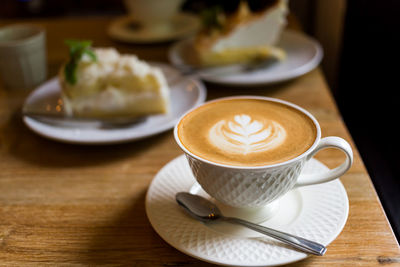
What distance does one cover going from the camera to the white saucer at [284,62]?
1.29m

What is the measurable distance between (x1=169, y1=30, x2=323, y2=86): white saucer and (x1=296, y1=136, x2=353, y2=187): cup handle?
0.60 metres

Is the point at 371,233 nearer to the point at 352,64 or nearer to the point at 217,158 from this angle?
the point at 217,158

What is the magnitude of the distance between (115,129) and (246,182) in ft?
1.76

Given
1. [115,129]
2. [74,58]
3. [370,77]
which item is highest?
[74,58]

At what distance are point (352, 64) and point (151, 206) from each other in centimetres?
117

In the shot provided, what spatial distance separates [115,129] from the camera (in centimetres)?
110

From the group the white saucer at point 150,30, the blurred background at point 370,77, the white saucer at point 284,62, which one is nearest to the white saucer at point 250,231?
the blurred background at point 370,77

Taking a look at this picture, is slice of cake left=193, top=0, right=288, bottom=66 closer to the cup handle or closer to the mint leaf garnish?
the mint leaf garnish

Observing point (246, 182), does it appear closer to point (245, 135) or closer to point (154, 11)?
point (245, 135)

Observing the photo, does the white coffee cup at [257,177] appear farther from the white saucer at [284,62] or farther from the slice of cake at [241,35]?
the slice of cake at [241,35]

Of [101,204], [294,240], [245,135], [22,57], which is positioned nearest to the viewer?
[294,240]

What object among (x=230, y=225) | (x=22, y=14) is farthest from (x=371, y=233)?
(x=22, y=14)

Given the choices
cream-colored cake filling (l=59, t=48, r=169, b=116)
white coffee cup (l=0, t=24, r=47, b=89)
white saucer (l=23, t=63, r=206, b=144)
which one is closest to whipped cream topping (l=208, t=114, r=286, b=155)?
white saucer (l=23, t=63, r=206, b=144)

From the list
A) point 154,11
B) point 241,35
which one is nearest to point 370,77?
point 241,35
